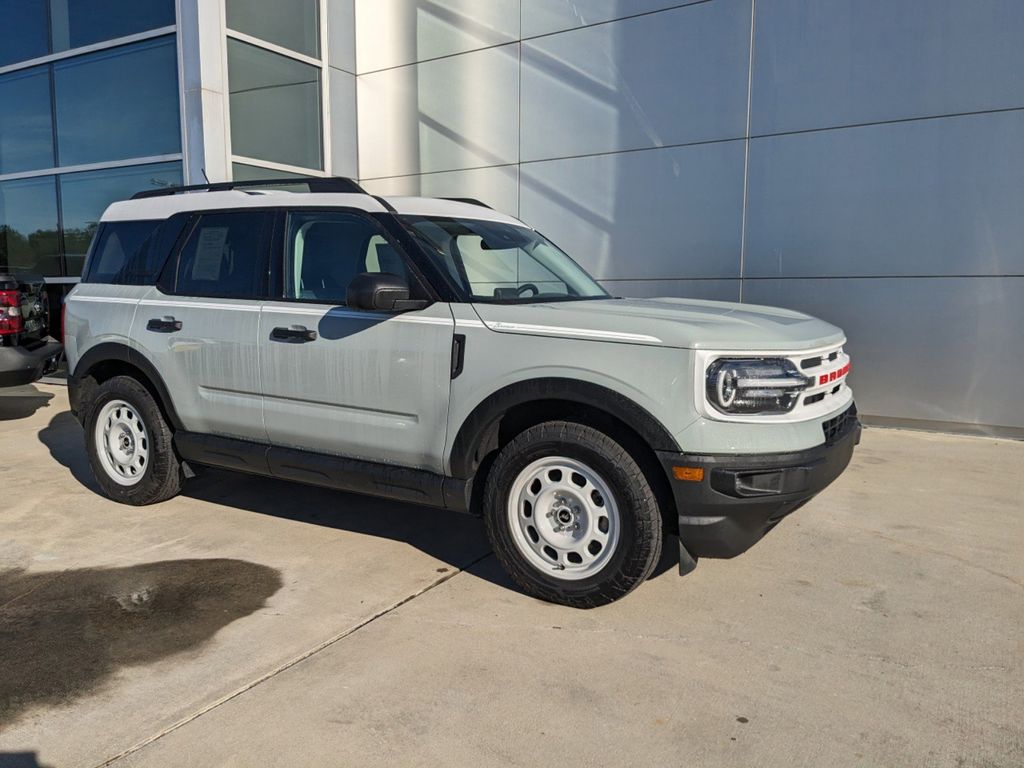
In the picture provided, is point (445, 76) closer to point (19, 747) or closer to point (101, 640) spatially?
point (101, 640)

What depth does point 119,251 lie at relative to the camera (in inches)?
213

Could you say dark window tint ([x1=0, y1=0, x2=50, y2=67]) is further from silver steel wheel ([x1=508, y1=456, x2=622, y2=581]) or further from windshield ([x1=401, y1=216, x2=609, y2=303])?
silver steel wheel ([x1=508, y1=456, x2=622, y2=581])

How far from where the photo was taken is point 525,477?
3.69m

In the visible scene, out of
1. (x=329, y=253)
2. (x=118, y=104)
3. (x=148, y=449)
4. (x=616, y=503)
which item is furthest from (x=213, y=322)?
(x=118, y=104)

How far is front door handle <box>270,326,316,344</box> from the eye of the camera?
429 centimetres

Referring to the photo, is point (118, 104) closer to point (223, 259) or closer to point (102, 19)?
point (102, 19)

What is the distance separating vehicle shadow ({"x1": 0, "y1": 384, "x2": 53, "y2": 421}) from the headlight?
807 cm

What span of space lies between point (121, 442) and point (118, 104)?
713cm

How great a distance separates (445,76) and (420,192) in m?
1.54

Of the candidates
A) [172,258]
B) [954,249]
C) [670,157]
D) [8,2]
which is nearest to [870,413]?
[954,249]

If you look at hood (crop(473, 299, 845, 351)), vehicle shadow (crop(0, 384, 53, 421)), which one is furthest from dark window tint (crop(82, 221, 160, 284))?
vehicle shadow (crop(0, 384, 53, 421))

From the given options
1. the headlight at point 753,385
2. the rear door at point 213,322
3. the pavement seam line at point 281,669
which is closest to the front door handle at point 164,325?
the rear door at point 213,322

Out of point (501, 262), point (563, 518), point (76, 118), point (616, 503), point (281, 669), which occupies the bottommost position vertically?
point (281, 669)

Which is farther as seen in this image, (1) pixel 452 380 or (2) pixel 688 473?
(1) pixel 452 380
